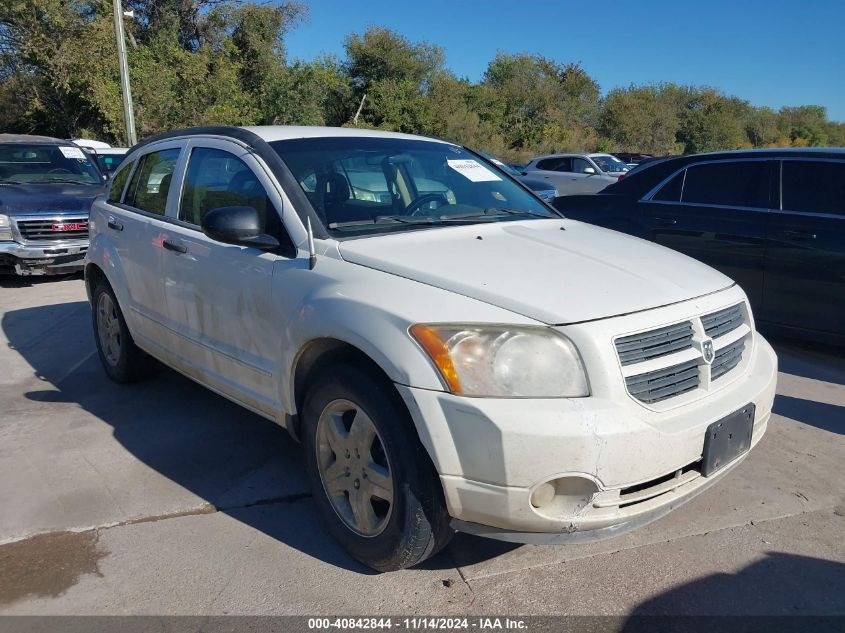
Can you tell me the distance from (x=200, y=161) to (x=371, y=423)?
2126 mm

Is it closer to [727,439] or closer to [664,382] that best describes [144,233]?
[664,382]

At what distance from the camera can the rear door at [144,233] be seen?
14.1ft

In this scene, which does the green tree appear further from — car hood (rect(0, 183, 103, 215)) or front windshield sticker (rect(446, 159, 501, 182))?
front windshield sticker (rect(446, 159, 501, 182))

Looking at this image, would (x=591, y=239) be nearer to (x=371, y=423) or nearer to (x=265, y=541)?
(x=371, y=423)

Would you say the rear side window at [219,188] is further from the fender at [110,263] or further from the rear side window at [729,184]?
the rear side window at [729,184]

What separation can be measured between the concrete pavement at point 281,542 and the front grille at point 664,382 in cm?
80

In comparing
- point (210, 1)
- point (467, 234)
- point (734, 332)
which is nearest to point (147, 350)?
point (467, 234)

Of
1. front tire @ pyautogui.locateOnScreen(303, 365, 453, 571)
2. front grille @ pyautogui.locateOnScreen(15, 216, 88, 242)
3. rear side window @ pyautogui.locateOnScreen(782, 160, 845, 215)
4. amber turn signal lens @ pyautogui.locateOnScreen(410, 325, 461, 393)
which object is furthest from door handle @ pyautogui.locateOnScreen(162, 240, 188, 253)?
front grille @ pyautogui.locateOnScreen(15, 216, 88, 242)

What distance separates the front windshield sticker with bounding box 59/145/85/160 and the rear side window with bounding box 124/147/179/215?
6444 millimetres

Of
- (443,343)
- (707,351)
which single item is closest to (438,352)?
(443,343)

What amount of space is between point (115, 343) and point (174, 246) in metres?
1.50

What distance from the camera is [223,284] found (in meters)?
3.58

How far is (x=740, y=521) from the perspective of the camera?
3.32 metres

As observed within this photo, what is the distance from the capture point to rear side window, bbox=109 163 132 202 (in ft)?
16.9
